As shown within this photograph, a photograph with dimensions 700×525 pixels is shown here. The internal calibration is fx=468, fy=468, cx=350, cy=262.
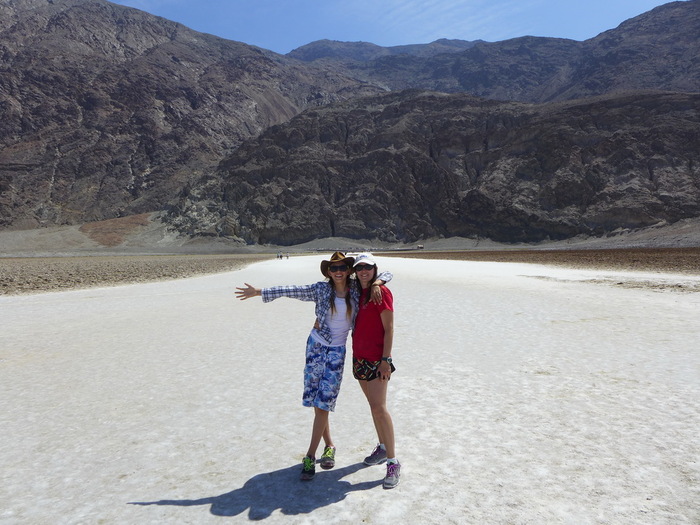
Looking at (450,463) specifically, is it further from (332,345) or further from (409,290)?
(409,290)

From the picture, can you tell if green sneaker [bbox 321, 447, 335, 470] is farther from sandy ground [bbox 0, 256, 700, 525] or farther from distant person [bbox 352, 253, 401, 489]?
distant person [bbox 352, 253, 401, 489]

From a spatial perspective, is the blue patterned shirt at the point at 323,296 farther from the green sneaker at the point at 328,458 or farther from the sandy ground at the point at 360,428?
the sandy ground at the point at 360,428

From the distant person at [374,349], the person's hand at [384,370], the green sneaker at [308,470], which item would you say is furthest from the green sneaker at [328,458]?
the person's hand at [384,370]

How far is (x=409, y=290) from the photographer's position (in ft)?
60.8

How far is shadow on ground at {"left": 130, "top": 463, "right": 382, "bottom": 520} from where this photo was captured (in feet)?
11.2

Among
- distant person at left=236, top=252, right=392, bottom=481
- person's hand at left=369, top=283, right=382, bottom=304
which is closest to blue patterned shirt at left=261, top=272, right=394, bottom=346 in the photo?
distant person at left=236, top=252, right=392, bottom=481

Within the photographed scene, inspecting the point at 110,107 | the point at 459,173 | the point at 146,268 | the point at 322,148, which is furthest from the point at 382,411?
the point at 110,107

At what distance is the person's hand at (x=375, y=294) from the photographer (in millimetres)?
3705

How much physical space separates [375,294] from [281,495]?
5.62 ft

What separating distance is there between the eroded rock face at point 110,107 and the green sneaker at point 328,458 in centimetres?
12772

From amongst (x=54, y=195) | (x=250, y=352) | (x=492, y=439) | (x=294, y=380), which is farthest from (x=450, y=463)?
(x=54, y=195)

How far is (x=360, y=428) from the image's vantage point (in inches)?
193

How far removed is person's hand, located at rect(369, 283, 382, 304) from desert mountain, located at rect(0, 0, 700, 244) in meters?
100

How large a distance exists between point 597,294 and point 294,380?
42.2ft
